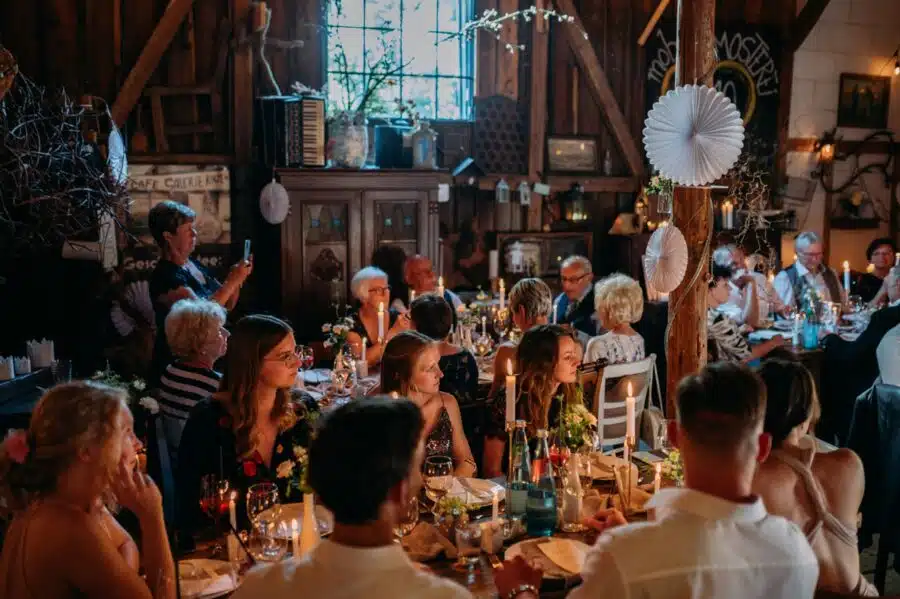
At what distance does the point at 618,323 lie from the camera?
4.82 metres

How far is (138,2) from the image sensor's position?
271 inches

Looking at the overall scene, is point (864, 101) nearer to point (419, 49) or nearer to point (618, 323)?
point (419, 49)

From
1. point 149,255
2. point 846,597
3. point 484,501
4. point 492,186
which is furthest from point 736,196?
point 846,597

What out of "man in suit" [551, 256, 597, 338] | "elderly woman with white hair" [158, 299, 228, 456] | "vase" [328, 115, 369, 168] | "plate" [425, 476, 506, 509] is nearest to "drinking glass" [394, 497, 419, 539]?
"plate" [425, 476, 506, 509]

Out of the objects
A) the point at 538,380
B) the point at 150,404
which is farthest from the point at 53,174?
the point at 538,380

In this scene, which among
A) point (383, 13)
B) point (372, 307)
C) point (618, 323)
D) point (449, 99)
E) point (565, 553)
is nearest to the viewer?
point (565, 553)

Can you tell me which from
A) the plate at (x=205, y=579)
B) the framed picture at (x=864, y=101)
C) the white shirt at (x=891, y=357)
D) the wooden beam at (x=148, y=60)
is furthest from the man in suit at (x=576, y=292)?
the framed picture at (x=864, y=101)

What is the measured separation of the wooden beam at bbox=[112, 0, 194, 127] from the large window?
1299 millimetres

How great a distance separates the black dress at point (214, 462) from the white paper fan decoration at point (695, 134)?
5.91 ft

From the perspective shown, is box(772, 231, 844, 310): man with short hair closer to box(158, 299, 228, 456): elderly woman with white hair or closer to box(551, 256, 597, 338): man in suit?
box(551, 256, 597, 338): man in suit

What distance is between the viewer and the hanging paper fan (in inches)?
262

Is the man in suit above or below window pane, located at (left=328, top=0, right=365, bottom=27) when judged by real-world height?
below

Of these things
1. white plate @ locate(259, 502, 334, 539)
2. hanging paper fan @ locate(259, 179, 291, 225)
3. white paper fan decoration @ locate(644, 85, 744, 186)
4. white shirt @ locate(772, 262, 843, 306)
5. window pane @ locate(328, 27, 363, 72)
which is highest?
window pane @ locate(328, 27, 363, 72)

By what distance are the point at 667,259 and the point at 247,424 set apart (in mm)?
1982
